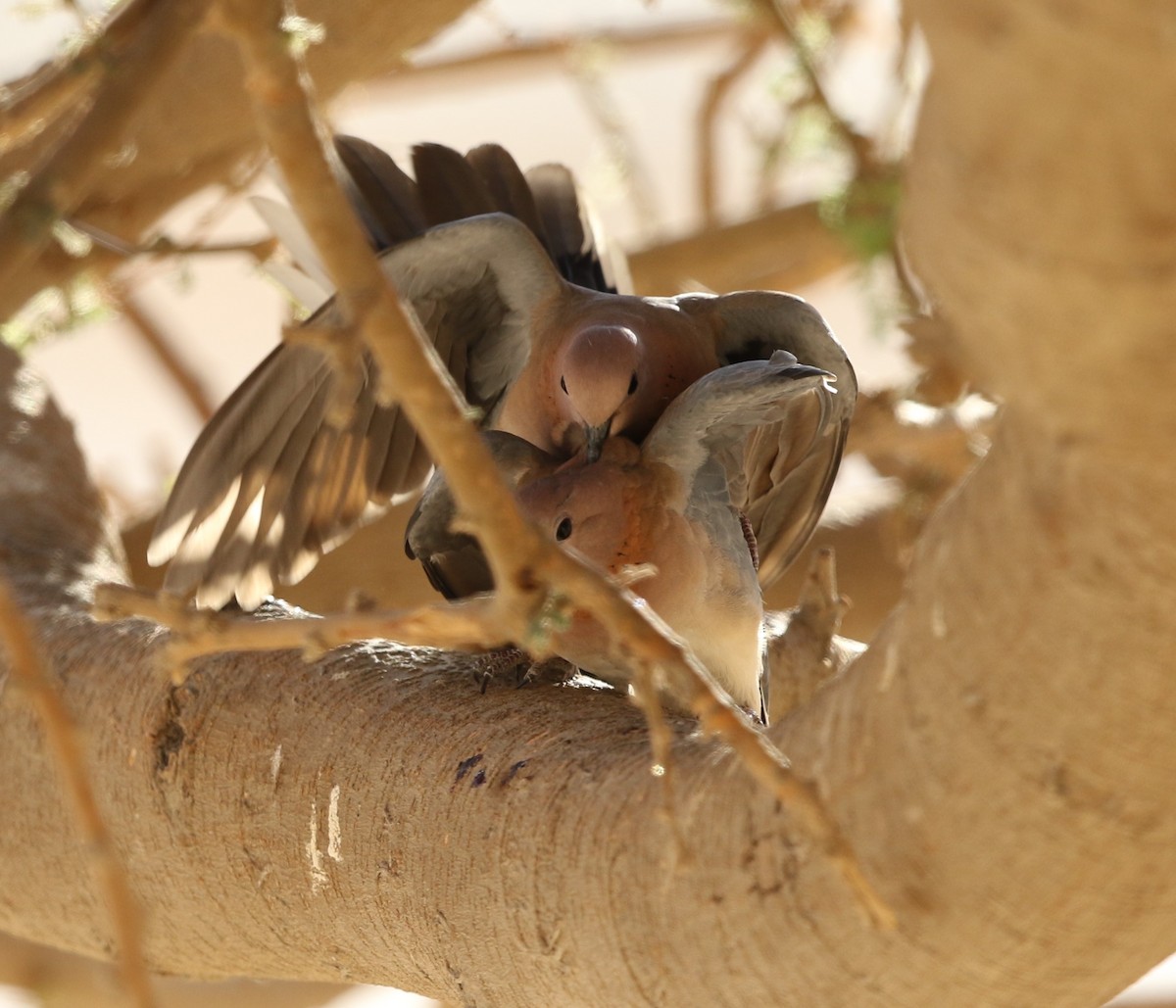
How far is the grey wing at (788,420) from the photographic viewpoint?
1.51 m

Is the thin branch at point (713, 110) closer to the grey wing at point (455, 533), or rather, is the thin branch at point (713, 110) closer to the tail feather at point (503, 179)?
the tail feather at point (503, 179)

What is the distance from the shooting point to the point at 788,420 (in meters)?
1.55

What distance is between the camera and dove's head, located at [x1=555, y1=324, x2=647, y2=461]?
53.8 inches

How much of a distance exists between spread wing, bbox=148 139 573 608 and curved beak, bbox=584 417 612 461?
20 cm

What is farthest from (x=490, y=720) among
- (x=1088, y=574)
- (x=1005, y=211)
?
(x=1005, y=211)

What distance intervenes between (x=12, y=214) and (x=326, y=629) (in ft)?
2.58

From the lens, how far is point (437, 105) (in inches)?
142

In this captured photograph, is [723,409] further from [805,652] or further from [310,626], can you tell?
[310,626]

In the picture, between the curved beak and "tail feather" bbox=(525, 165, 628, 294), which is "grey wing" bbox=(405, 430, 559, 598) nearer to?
the curved beak

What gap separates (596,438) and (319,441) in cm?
34

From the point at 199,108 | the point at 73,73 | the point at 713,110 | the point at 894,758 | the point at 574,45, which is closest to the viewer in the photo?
the point at 894,758

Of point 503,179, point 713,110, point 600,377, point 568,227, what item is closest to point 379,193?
point 503,179

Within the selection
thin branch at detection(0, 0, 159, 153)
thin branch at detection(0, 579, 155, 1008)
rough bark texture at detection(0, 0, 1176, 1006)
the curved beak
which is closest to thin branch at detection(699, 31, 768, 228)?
the curved beak

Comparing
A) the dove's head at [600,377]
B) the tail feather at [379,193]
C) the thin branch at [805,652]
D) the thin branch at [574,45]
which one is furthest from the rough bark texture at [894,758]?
the thin branch at [574,45]
